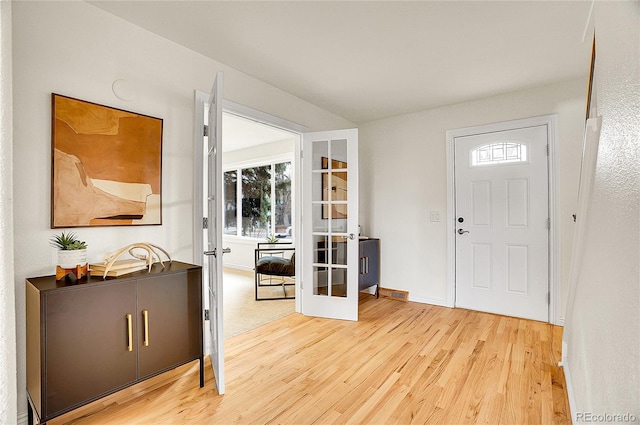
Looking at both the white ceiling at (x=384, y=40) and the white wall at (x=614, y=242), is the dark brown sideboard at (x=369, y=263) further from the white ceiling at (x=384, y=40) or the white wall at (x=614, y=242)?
the white wall at (x=614, y=242)

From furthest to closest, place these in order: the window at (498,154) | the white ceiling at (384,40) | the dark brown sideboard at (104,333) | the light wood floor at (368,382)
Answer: the window at (498,154) → the white ceiling at (384,40) → the light wood floor at (368,382) → the dark brown sideboard at (104,333)

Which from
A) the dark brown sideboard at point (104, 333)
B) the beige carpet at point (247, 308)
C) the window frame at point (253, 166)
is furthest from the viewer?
the window frame at point (253, 166)

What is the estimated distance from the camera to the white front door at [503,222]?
3.20m

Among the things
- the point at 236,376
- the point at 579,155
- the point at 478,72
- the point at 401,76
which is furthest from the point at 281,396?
the point at 579,155

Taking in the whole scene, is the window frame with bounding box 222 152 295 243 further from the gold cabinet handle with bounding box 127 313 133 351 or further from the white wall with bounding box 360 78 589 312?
the gold cabinet handle with bounding box 127 313 133 351

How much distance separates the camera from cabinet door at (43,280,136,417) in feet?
4.91

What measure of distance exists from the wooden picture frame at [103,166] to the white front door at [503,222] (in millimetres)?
3154

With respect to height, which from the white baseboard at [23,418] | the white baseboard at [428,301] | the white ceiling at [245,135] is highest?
the white ceiling at [245,135]

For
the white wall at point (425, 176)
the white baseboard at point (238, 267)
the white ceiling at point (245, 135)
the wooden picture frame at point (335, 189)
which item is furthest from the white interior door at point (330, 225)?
the white baseboard at point (238, 267)

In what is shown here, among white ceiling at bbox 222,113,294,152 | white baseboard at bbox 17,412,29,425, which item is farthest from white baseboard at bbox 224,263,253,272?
white baseboard at bbox 17,412,29,425

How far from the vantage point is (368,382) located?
210 cm

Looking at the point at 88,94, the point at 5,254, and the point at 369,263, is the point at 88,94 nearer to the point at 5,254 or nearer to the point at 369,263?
the point at 5,254

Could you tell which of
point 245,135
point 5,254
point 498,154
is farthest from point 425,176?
point 5,254

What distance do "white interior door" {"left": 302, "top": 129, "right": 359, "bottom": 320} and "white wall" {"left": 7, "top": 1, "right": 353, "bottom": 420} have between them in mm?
1173
